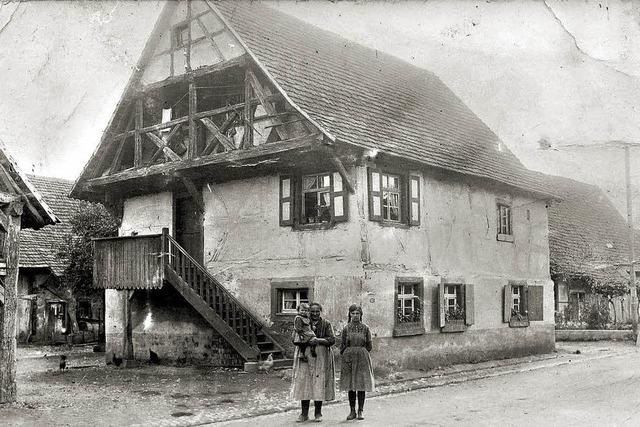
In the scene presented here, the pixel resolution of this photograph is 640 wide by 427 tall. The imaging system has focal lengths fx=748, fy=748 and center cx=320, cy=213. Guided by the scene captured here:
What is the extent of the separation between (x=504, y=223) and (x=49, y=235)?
63.6 ft

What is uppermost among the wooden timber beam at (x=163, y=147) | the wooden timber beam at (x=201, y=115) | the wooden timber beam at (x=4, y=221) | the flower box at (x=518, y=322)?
the wooden timber beam at (x=201, y=115)

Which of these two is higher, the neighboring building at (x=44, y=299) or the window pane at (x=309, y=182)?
the window pane at (x=309, y=182)

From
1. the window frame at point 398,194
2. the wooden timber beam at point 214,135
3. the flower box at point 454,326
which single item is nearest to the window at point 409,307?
the flower box at point 454,326

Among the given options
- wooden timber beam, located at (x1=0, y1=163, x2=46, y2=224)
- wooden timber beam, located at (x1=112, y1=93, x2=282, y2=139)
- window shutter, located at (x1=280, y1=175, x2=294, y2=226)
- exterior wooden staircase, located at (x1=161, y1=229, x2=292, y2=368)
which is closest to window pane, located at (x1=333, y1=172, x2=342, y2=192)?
window shutter, located at (x1=280, y1=175, x2=294, y2=226)

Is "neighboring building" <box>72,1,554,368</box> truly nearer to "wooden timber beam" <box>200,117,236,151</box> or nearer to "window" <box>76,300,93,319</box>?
"wooden timber beam" <box>200,117,236,151</box>

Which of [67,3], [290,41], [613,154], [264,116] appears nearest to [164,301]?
[264,116]

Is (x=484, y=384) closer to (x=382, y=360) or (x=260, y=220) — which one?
(x=382, y=360)

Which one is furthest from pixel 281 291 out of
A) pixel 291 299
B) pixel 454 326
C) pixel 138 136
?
pixel 138 136

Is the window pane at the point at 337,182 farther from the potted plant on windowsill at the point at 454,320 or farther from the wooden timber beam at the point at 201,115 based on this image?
the potted plant on windowsill at the point at 454,320

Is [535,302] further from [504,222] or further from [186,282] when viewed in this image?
[186,282]

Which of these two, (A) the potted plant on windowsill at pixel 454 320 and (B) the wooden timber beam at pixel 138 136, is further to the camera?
(B) the wooden timber beam at pixel 138 136

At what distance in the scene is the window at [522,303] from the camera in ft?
75.0

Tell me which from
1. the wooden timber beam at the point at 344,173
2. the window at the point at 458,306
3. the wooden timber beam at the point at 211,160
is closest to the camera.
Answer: the wooden timber beam at the point at 211,160

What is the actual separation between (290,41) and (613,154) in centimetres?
1764
